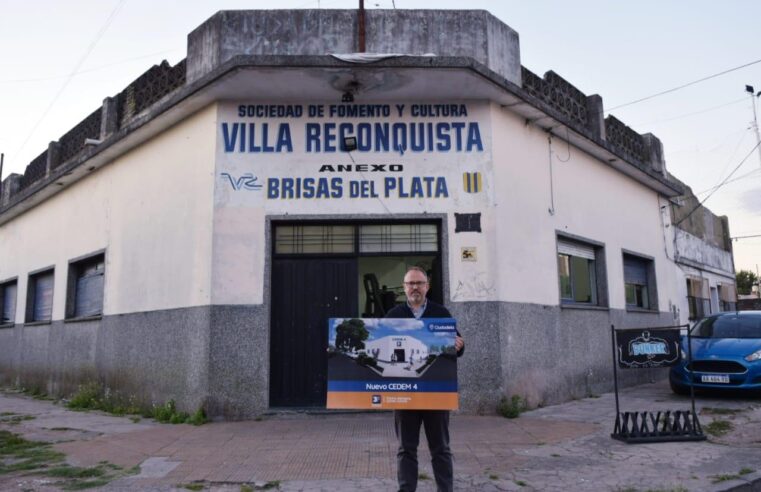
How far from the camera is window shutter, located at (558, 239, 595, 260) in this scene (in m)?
10.6

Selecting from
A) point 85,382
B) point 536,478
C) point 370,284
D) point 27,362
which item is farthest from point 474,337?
point 27,362

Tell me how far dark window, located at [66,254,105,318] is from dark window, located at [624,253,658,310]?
10814mm

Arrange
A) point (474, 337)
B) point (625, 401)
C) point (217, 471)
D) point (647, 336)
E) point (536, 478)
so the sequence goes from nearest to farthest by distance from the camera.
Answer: point (536, 478), point (217, 471), point (647, 336), point (474, 337), point (625, 401)

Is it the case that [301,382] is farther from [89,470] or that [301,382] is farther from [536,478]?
[536,478]

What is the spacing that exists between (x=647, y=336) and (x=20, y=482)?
21.9ft

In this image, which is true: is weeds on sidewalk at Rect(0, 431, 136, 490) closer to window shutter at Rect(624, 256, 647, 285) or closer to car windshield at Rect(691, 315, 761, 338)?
car windshield at Rect(691, 315, 761, 338)

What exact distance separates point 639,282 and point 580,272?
3.16 metres

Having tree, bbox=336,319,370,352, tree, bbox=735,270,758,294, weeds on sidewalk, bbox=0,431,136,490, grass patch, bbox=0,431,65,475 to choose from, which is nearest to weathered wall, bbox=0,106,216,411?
grass patch, bbox=0,431,65,475

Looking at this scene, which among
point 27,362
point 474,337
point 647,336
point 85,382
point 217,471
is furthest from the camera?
point 27,362

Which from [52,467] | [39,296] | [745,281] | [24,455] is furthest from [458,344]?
[745,281]

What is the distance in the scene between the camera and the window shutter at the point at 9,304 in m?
16.3

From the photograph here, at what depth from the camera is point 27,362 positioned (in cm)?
1416

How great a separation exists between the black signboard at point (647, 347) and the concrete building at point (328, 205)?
6.09 ft

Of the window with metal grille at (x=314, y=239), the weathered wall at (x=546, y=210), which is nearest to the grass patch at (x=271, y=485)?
the window with metal grille at (x=314, y=239)
